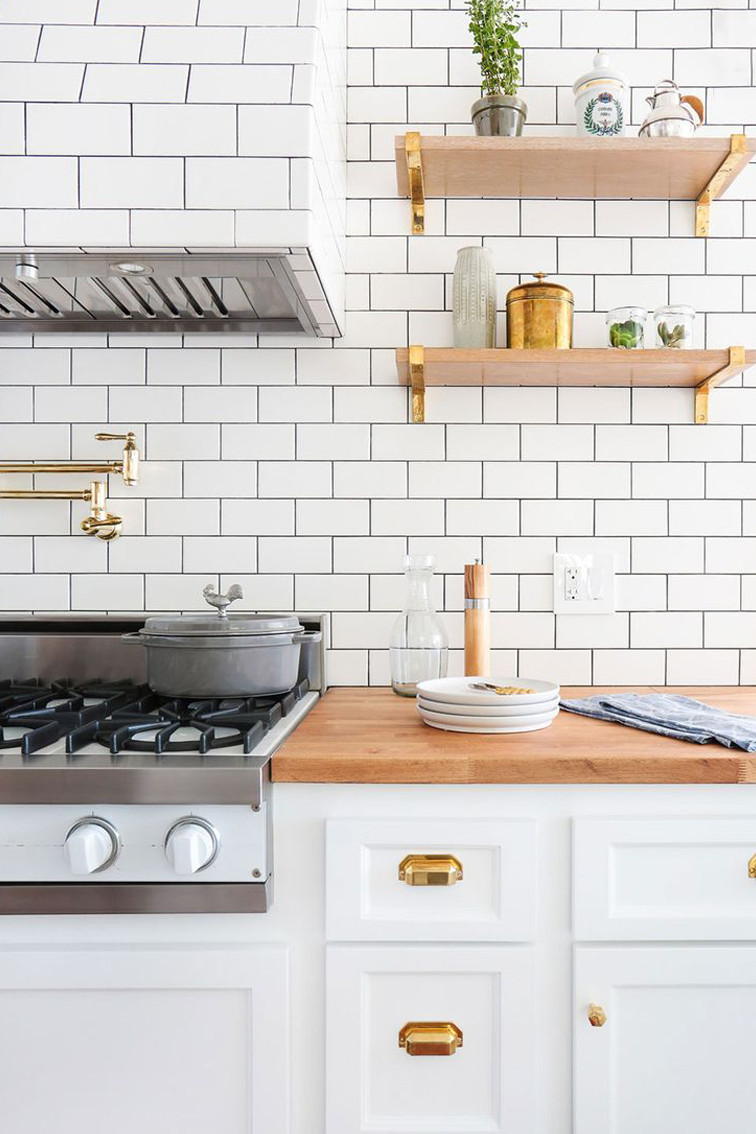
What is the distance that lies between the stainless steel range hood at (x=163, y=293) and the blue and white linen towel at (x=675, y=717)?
3.18 feet

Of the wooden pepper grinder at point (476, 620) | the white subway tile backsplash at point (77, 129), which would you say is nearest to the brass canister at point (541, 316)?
the wooden pepper grinder at point (476, 620)

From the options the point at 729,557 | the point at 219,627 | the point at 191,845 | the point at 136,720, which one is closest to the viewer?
the point at 191,845

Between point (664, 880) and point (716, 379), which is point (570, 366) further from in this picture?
point (664, 880)

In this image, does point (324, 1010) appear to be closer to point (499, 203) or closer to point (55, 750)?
point (55, 750)

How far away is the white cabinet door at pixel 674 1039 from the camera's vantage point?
1174 millimetres

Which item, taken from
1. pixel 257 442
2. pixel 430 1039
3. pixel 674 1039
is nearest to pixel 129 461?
pixel 257 442

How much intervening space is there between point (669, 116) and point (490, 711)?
52.4 inches

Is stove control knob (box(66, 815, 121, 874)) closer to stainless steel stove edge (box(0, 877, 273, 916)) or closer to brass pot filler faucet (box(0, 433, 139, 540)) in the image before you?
stainless steel stove edge (box(0, 877, 273, 916))

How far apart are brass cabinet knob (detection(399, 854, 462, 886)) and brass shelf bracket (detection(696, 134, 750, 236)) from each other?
1.52 metres

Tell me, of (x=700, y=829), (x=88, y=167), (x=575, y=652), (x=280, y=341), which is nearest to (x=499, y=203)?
(x=280, y=341)

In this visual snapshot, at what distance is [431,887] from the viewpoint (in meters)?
1.18

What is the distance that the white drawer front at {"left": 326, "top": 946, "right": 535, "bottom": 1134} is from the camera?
1.16 meters

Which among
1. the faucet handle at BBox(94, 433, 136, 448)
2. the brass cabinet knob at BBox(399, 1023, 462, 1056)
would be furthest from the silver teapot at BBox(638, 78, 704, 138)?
the brass cabinet knob at BBox(399, 1023, 462, 1056)

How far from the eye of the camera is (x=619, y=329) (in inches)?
67.4
